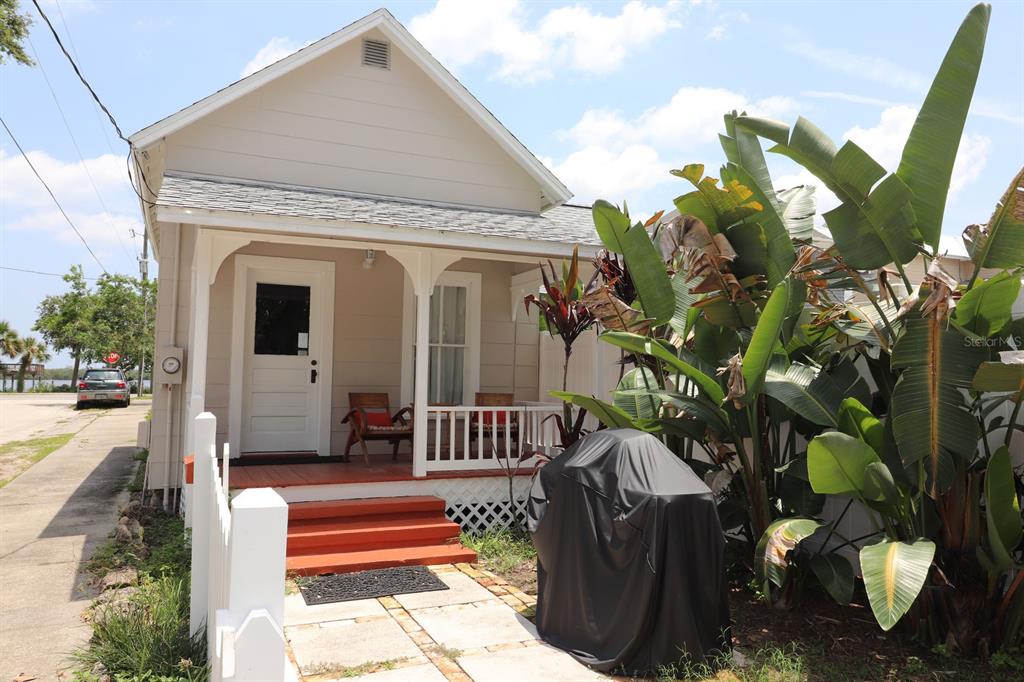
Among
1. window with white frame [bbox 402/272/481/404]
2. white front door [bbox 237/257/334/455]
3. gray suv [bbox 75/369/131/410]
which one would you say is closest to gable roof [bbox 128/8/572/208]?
window with white frame [bbox 402/272/481/404]

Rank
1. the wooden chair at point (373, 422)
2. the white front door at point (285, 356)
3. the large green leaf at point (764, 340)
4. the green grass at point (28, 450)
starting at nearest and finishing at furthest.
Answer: the large green leaf at point (764, 340)
the wooden chair at point (373, 422)
the white front door at point (285, 356)
the green grass at point (28, 450)

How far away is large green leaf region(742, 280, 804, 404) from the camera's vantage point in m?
4.37

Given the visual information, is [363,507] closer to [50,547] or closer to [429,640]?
[429,640]

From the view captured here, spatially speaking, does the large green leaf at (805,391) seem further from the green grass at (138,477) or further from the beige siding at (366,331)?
the green grass at (138,477)

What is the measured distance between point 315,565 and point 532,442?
3.23m

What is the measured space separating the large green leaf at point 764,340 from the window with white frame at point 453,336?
5.75 metres

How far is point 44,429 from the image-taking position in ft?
66.2

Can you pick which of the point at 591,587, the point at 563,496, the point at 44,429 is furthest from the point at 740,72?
the point at 44,429

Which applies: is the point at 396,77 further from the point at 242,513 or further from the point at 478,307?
the point at 242,513

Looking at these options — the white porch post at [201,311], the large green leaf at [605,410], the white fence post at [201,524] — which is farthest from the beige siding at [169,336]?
the large green leaf at [605,410]

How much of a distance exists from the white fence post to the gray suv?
29034 mm

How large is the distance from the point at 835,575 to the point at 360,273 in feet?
22.2

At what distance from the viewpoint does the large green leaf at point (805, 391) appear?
15.1ft

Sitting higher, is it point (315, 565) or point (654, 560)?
point (654, 560)
